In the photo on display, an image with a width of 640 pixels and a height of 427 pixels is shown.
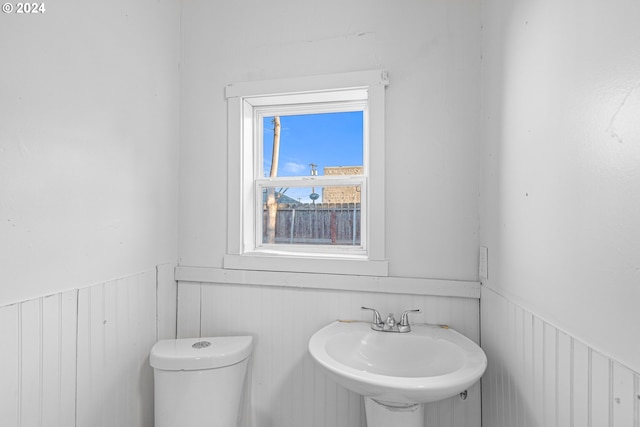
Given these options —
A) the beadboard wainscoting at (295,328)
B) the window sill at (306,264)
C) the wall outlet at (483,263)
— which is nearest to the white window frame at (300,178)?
the window sill at (306,264)

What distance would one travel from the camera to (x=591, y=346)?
0.70 meters

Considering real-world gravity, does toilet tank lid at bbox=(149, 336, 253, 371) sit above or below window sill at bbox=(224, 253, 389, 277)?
below

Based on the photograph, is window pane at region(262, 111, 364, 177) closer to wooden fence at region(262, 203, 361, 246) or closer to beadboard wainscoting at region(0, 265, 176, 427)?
wooden fence at region(262, 203, 361, 246)

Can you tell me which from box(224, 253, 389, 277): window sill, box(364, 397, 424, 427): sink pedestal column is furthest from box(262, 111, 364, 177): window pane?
box(364, 397, 424, 427): sink pedestal column

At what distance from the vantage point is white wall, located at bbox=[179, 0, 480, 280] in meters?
1.40

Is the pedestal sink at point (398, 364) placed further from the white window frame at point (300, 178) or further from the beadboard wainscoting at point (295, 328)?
the white window frame at point (300, 178)

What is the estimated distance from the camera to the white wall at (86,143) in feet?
3.20

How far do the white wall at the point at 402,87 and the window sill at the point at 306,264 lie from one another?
0.22 feet

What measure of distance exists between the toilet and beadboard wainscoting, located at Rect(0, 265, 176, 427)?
146 mm

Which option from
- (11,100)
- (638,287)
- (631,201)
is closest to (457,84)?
(631,201)

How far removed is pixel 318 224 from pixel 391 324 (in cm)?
62

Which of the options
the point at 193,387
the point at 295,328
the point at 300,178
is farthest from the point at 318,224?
the point at 193,387

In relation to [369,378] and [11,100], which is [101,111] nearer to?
[11,100]

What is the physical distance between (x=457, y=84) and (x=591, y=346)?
1.09 metres
